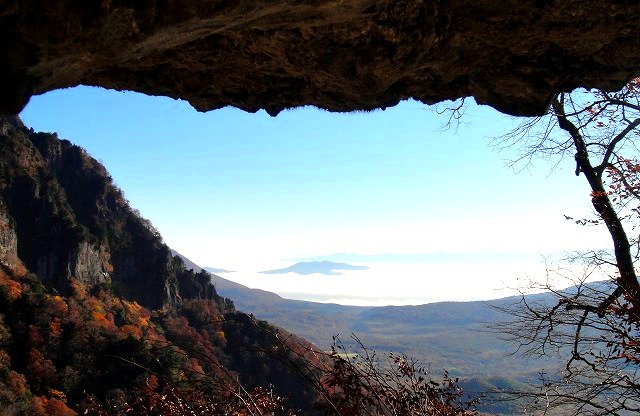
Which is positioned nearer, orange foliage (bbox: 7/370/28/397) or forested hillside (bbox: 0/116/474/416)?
orange foliage (bbox: 7/370/28/397)

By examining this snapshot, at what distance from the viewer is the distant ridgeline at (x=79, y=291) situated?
5056 cm

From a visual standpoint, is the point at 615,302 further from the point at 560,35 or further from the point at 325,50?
the point at 325,50

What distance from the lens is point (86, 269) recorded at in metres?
104

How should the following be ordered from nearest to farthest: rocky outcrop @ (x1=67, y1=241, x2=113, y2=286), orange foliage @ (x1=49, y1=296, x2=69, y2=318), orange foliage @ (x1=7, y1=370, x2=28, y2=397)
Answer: orange foliage @ (x1=7, y1=370, x2=28, y2=397) → orange foliage @ (x1=49, y1=296, x2=69, y2=318) → rocky outcrop @ (x1=67, y1=241, x2=113, y2=286)

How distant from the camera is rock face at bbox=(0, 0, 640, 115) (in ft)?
12.1

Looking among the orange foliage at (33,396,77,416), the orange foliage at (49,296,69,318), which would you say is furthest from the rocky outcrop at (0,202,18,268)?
the orange foliage at (33,396,77,416)

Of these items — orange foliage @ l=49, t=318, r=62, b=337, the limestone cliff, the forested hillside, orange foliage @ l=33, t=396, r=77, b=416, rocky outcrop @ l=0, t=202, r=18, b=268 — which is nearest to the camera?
orange foliage @ l=33, t=396, r=77, b=416

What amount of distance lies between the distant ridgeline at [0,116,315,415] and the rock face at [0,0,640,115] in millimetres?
43330

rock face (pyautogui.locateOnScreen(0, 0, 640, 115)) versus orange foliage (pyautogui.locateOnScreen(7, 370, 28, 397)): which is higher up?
rock face (pyautogui.locateOnScreen(0, 0, 640, 115))

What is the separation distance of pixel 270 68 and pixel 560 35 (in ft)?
13.0

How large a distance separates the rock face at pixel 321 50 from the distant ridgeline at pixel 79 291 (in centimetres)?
4333

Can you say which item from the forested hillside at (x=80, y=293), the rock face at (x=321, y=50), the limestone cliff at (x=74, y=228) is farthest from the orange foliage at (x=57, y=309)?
the rock face at (x=321, y=50)

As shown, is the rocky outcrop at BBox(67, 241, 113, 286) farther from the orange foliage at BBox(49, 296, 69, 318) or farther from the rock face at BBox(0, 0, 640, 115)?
the rock face at BBox(0, 0, 640, 115)

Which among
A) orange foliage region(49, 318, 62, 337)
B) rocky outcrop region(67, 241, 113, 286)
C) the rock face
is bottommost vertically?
orange foliage region(49, 318, 62, 337)
